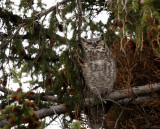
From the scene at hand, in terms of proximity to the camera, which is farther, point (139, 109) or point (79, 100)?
point (139, 109)

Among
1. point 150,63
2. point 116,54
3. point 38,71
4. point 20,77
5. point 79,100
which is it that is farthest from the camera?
point 116,54

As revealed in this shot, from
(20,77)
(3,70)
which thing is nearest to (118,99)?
(3,70)

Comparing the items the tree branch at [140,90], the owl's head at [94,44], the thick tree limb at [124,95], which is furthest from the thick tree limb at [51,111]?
the owl's head at [94,44]

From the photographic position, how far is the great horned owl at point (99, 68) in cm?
341

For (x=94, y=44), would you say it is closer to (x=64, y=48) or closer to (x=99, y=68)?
(x=99, y=68)

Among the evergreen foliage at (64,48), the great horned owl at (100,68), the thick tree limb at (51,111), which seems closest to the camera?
the evergreen foliage at (64,48)

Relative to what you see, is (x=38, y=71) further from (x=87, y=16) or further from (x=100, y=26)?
(x=100, y=26)

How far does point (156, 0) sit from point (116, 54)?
1552 millimetres

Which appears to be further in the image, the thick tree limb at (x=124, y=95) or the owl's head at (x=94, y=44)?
the owl's head at (x=94, y=44)

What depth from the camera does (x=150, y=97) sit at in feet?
9.91

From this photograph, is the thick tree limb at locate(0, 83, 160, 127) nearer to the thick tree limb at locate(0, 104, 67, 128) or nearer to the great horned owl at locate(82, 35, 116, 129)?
the thick tree limb at locate(0, 104, 67, 128)

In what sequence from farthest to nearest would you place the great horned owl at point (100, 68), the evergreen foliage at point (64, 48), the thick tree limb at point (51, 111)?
the great horned owl at point (100, 68) → the thick tree limb at point (51, 111) → the evergreen foliage at point (64, 48)

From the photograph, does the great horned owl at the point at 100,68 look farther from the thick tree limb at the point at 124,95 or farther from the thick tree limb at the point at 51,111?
the thick tree limb at the point at 51,111

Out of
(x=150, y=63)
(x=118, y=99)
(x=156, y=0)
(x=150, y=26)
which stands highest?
(x=156, y=0)
